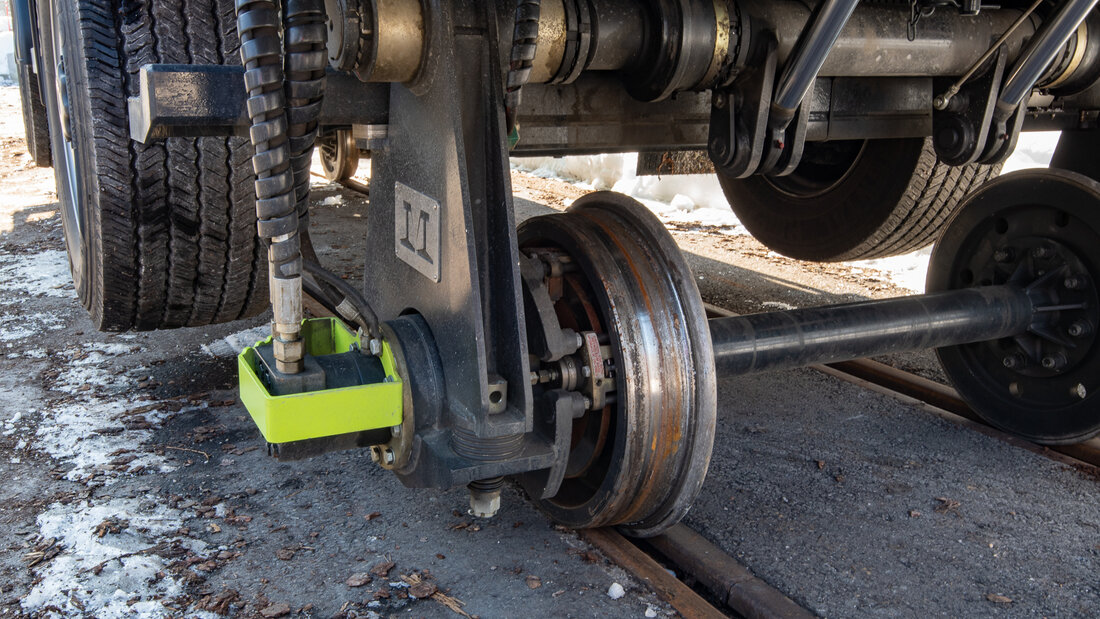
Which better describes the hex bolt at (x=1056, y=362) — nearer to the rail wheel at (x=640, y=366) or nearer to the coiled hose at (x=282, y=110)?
the rail wheel at (x=640, y=366)

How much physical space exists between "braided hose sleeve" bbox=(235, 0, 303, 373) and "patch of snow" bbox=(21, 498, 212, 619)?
66cm

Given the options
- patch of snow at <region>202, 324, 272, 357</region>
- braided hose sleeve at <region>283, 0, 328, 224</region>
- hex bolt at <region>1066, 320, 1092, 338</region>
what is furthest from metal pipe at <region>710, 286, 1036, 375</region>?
patch of snow at <region>202, 324, 272, 357</region>

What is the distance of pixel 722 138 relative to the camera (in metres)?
2.28

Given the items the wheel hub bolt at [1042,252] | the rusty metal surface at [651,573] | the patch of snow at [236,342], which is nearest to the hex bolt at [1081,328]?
the wheel hub bolt at [1042,252]

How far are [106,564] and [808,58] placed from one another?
1919 millimetres

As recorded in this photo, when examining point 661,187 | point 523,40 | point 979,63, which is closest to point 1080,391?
point 979,63

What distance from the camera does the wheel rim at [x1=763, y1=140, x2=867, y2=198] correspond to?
11.3ft

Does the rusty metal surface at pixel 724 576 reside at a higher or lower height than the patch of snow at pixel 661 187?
higher

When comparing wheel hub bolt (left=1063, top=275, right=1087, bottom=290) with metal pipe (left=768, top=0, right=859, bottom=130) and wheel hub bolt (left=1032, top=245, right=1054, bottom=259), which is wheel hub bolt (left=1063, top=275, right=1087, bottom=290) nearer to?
wheel hub bolt (left=1032, top=245, right=1054, bottom=259)

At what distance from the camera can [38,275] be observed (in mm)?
4539

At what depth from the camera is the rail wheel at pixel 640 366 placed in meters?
1.93

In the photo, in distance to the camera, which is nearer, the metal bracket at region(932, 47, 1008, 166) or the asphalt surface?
the asphalt surface

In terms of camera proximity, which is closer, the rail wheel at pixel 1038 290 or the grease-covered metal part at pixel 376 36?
the grease-covered metal part at pixel 376 36

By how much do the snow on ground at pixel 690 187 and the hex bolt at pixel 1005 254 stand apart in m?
1.82
